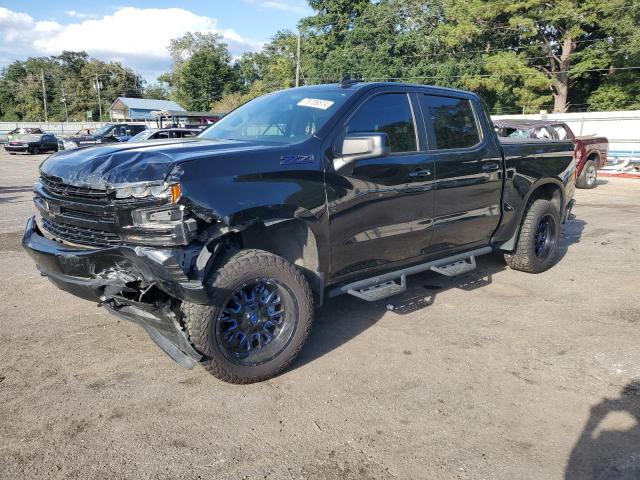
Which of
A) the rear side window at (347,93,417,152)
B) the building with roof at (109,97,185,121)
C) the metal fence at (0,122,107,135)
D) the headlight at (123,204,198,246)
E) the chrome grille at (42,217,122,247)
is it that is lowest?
the chrome grille at (42,217,122,247)

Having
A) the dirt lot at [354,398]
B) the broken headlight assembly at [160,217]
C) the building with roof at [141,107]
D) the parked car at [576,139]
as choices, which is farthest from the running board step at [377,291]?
the building with roof at [141,107]

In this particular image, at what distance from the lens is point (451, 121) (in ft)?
15.7

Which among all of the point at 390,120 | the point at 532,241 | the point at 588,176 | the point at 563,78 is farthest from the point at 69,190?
the point at 563,78

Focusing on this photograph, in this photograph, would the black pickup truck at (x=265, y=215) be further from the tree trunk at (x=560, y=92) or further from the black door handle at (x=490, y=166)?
the tree trunk at (x=560, y=92)

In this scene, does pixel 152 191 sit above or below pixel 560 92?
below

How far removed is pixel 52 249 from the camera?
3387 millimetres

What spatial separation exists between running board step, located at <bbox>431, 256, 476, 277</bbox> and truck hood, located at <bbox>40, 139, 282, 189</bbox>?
207 centimetres

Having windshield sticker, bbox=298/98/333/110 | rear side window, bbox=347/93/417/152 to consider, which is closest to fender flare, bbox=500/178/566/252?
rear side window, bbox=347/93/417/152

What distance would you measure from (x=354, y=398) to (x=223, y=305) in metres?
1.01

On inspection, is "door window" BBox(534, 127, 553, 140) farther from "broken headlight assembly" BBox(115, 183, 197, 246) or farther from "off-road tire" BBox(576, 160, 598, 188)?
"broken headlight assembly" BBox(115, 183, 197, 246)

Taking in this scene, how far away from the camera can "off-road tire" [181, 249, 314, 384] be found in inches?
121

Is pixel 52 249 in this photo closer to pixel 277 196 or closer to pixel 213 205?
pixel 213 205

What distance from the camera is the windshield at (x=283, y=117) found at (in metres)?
3.89

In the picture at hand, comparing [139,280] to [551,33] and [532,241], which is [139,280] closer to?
[532,241]
